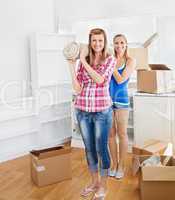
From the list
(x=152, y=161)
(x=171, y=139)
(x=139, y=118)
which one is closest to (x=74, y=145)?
(x=139, y=118)

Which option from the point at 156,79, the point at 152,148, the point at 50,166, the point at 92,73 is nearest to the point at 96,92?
the point at 92,73

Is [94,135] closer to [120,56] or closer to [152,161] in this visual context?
[152,161]

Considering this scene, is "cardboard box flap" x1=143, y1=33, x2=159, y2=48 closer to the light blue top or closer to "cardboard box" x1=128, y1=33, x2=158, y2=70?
"cardboard box" x1=128, y1=33, x2=158, y2=70

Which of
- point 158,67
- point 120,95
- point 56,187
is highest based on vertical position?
point 158,67

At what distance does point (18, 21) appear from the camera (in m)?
4.04

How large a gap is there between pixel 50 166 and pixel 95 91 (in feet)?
3.42

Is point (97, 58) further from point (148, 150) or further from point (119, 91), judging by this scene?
point (148, 150)

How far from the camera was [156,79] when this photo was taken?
140 inches

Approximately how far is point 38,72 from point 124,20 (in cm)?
139

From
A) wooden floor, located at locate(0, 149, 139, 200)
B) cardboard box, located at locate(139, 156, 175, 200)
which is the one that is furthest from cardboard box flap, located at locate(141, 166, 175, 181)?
wooden floor, located at locate(0, 149, 139, 200)

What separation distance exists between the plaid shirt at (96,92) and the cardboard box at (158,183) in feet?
2.17

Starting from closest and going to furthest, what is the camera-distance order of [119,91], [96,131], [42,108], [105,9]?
[96,131] → [119,91] → [42,108] → [105,9]

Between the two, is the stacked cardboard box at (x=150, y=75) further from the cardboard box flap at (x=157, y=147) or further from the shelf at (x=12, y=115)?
the shelf at (x=12, y=115)

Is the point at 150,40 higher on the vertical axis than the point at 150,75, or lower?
higher
